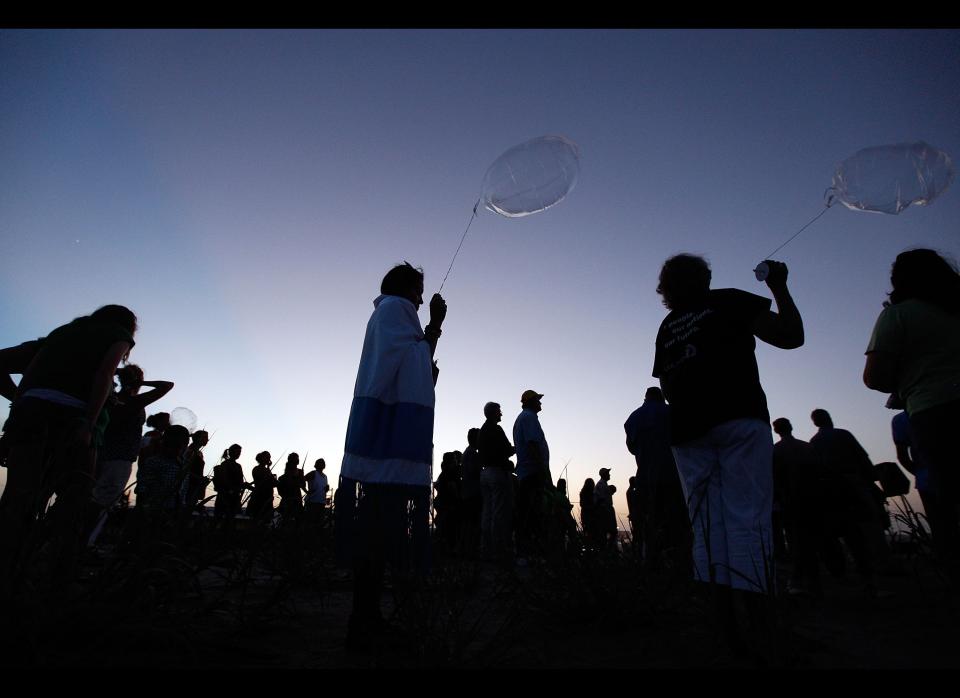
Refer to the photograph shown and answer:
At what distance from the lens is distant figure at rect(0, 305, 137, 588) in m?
2.21

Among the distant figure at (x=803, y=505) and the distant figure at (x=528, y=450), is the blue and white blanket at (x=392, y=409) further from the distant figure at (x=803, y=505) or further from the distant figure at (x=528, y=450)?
the distant figure at (x=528, y=450)

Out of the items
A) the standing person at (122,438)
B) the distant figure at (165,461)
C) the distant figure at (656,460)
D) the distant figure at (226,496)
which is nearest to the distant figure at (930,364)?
the distant figure at (656,460)

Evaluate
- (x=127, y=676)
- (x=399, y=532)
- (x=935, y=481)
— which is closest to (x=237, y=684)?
(x=127, y=676)

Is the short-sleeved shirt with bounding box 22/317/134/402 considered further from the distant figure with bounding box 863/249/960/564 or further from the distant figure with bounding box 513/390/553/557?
the distant figure with bounding box 513/390/553/557

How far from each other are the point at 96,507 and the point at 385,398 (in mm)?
1319

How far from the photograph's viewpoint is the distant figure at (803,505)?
359 centimetres

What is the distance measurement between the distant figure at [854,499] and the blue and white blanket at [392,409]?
2932mm

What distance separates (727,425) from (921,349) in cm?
120

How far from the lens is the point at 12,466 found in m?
2.53

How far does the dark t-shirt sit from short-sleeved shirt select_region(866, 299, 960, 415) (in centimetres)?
87

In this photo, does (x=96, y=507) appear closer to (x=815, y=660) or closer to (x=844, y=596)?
(x=815, y=660)

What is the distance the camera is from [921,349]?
2.54m

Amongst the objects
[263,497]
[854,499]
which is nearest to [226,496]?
[263,497]

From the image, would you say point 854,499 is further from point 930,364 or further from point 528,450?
point 528,450
